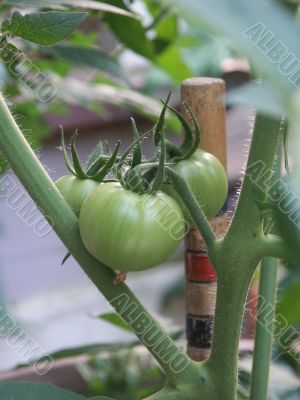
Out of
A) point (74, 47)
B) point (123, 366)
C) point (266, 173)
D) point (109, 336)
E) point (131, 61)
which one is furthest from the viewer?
point (131, 61)

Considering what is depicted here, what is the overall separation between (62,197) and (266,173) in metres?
0.12

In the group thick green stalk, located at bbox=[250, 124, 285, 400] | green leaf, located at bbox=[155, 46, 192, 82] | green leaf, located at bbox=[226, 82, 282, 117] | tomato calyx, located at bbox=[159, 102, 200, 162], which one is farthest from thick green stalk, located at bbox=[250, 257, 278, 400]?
green leaf, located at bbox=[155, 46, 192, 82]

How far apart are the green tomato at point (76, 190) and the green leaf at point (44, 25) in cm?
8

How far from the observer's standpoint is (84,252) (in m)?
0.40

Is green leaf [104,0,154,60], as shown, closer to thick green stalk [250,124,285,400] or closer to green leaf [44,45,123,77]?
green leaf [44,45,123,77]

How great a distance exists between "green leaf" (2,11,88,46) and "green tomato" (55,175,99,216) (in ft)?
0.27

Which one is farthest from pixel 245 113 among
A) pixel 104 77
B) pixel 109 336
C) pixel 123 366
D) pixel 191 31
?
pixel 109 336

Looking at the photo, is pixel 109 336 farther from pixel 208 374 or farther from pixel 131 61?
pixel 208 374

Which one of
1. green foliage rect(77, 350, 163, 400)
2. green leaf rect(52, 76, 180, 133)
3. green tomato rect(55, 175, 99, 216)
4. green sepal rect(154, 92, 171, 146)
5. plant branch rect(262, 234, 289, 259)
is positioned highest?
green sepal rect(154, 92, 171, 146)

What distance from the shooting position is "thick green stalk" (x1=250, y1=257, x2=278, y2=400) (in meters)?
0.50

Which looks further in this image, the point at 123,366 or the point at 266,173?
the point at 123,366

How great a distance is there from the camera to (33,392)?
44 cm

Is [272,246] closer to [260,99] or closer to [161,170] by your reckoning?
[161,170]

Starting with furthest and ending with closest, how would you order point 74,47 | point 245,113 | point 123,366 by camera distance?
point 245,113 → point 123,366 → point 74,47
